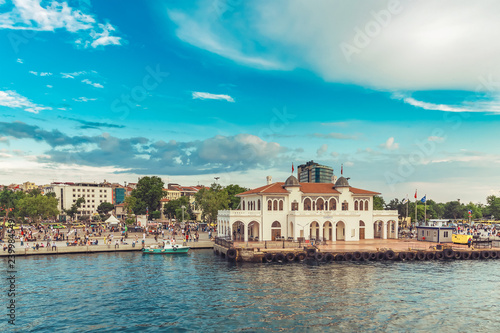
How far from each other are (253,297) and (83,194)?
163218 mm

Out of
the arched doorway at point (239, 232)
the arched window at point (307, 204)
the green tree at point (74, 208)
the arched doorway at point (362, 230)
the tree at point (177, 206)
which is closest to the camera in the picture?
the arched window at point (307, 204)

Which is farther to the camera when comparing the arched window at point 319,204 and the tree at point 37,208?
the tree at point 37,208

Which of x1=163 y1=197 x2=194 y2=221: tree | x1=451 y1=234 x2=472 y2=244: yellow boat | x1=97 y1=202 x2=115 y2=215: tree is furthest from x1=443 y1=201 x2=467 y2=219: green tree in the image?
x1=97 y1=202 x2=115 y2=215: tree

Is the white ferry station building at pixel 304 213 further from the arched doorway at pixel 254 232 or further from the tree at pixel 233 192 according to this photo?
the tree at pixel 233 192

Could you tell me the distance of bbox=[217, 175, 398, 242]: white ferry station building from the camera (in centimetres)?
6025

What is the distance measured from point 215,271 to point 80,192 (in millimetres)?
150744

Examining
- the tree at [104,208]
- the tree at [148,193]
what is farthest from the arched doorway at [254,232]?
the tree at [104,208]

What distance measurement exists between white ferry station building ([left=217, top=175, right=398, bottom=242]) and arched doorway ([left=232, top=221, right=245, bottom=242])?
0.58 feet

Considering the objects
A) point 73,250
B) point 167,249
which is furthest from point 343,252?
point 73,250

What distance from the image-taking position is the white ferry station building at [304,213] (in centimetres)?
6025

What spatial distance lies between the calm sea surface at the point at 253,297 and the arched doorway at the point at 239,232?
1441 cm

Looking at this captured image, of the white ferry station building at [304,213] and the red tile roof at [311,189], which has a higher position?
the red tile roof at [311,189]

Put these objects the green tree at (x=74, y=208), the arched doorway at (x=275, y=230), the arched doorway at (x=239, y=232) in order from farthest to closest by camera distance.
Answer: the green tree at (x=74, y=208)
the arched doorway at (x=239, y=232)
the arched doorway at (x=275, y=230)

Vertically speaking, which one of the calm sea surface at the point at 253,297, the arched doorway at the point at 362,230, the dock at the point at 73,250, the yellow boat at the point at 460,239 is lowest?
the calm sea surface at the point at 253,297
